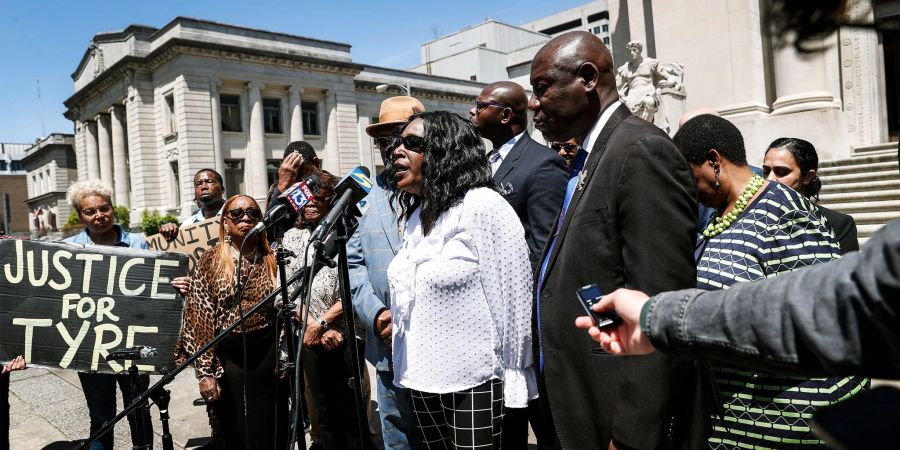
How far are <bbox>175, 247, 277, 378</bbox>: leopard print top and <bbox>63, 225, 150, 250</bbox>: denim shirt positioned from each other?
3.69 feet

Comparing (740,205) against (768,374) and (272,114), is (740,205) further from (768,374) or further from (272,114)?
(272,114)

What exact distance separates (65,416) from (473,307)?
17.1 feet

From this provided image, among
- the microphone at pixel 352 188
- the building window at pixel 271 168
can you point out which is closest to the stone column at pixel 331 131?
the building window at pixel 271 168

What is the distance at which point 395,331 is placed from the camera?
2789mm

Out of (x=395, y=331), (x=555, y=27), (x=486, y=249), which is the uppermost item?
(x=555, y=27)

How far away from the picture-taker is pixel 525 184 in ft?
10.5

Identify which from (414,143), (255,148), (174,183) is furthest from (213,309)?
(174,183)

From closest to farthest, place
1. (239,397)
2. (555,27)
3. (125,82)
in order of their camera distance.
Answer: (239,397) → (125,82) → (555,27)

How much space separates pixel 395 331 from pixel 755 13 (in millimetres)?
11839

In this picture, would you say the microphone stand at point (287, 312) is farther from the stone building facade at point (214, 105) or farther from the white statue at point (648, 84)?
the stone building facade at point (214, 105)

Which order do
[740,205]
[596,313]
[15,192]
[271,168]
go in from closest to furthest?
1. [596,313]
2. [740,205]
3. [271,168]
4. [15,192]

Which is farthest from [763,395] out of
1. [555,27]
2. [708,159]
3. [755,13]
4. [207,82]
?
[555,27]

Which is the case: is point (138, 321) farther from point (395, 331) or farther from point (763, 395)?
point (763, 395)

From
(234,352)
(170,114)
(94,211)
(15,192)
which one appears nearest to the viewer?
(234,352)
